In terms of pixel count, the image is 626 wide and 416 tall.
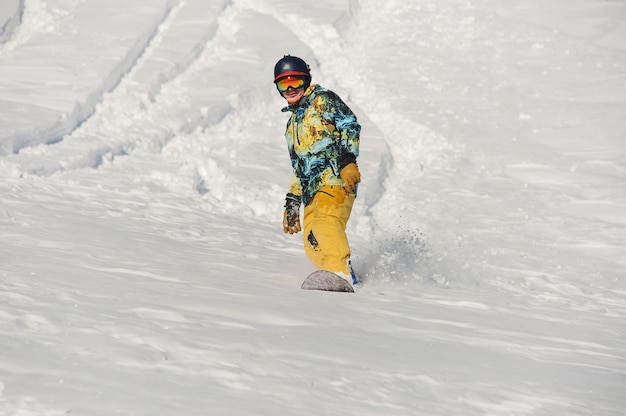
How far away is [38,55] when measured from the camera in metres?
11.3

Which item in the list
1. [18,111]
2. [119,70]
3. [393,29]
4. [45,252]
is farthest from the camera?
[393,29]

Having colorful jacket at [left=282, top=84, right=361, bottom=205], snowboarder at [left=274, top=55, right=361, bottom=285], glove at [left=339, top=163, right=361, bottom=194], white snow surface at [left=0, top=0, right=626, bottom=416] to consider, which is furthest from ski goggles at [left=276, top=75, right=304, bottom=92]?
white snow surface at [left=0, top=0, right=626, bottom=416]

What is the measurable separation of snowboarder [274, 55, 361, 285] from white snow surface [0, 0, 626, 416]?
0.47 m

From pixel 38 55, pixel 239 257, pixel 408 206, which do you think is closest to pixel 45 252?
pixel 239 257

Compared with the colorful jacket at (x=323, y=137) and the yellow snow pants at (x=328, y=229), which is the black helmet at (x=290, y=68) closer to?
the colorful jacket at (x=323, y=137)

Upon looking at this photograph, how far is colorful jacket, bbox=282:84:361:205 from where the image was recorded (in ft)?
16.2

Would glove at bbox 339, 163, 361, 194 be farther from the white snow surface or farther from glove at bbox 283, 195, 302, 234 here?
the white snow surface

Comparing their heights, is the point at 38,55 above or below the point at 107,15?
below

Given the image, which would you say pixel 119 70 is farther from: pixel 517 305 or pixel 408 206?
pixel 517 305

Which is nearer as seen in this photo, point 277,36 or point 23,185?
point 23,185

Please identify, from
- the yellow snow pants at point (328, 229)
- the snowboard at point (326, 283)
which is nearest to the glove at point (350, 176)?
the yellow snow pants at point (328, 229)

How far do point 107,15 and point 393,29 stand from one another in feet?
17.1

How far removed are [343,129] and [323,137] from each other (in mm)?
146

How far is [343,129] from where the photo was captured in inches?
195
